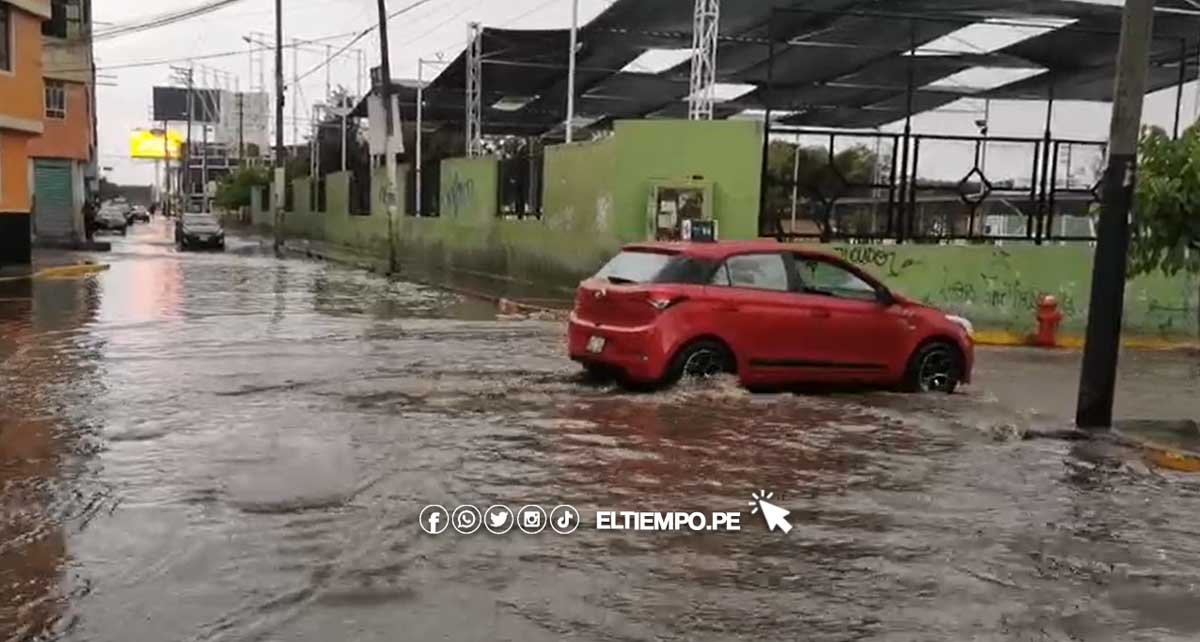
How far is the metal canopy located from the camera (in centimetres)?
2417

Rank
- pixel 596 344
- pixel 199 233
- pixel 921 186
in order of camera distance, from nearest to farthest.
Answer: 1. pixel 596 344
2. pixel 921 186
3. pixel 199 233

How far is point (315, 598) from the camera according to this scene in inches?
215

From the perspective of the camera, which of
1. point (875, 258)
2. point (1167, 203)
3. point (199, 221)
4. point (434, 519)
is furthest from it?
point (199, 221)

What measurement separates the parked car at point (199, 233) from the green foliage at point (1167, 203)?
130ft

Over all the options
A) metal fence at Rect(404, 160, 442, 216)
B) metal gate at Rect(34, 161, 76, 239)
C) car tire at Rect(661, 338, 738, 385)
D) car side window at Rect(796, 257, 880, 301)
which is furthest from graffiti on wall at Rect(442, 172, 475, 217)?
car tire at Rect(661, 338, 738, 385)

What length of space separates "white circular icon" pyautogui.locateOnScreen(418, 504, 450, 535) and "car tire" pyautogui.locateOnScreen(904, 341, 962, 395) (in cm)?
656

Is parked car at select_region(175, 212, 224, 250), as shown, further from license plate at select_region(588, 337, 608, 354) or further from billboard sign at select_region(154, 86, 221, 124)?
billboard sign at select_region(154, 86, 221, 124)

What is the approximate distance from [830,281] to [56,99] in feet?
135

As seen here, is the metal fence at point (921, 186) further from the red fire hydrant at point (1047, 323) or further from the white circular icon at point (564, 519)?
the white circular icon at point (564, 519)

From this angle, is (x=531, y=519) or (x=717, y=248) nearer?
(x=531, y=519)

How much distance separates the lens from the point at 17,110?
1120 inches

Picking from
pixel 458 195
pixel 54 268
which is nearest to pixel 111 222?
pixel 54 268

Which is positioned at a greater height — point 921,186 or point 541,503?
point 921,186

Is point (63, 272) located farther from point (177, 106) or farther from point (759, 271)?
point (177, 106)
